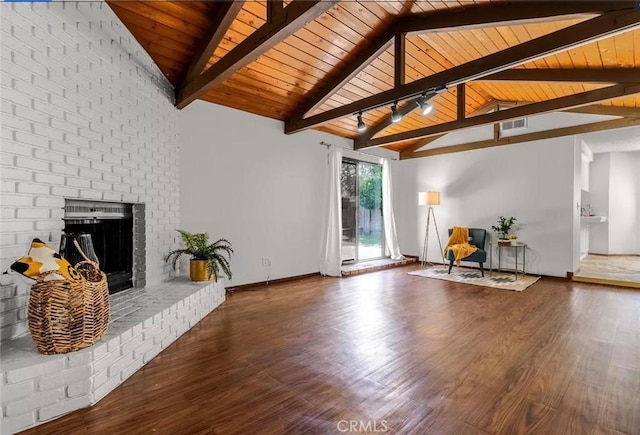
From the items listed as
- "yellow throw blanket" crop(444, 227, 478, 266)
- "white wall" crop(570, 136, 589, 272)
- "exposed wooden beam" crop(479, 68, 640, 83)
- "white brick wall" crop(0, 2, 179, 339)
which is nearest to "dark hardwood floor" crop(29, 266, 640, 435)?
"white brick wall" crop(0, 2, 179, 339)

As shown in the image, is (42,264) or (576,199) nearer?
(42,264)

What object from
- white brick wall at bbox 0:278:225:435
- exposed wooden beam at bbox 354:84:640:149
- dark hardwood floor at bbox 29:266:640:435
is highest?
exposed wooden beam at bbox 354:84:640:149

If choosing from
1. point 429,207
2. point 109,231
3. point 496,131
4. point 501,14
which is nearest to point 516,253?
point 429,207

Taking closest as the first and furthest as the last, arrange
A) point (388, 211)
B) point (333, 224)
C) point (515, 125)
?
point (333, 224), point (515, 125), point (388, 211)

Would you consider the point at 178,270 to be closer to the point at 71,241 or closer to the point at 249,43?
the point at 71,241

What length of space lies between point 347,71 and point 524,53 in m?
2.07

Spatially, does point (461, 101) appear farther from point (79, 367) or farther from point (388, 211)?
point (79, 367)

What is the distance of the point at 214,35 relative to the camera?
2906 millimetres

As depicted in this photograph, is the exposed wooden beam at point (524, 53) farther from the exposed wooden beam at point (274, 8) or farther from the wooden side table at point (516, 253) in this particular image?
the wooden side table at point (516, 253)

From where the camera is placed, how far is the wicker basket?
1.63 m

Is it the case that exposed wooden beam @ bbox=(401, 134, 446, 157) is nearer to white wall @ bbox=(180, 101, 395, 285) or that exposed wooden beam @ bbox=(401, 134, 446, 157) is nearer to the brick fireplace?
white wall @ bbox=(180, 101, 395, 285)

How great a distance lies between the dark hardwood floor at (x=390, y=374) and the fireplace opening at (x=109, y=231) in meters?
0.95

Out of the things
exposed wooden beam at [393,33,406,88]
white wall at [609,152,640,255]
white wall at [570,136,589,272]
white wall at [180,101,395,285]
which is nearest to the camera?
exposed wooden beam at [393,33,406,88]

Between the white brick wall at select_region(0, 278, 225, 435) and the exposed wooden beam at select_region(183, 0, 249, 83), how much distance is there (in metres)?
2.51
